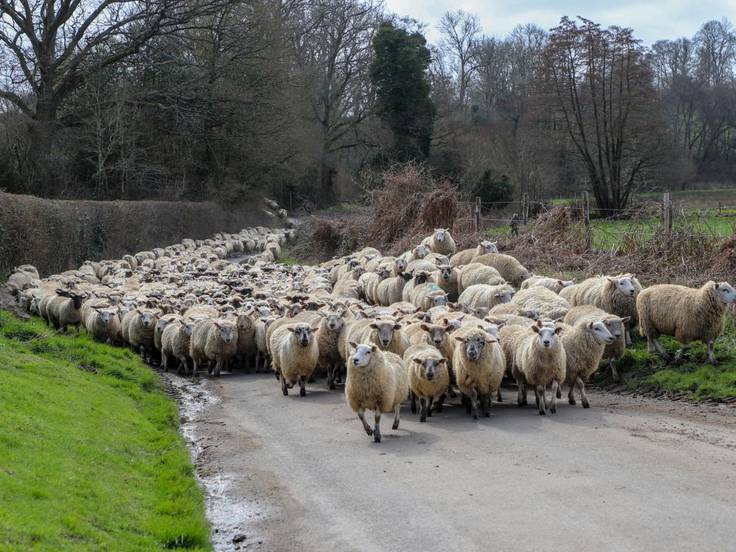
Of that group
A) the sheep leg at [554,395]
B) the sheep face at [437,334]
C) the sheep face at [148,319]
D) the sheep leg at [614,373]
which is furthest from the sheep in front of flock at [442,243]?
the sheep leg at [554,395]

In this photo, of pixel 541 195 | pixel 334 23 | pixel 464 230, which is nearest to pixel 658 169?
pixel 541 195

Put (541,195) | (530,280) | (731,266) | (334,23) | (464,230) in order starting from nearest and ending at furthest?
1. (731,266)
2. (530,280)
3. (464,230)
4. (541,195)
5. (334,23)

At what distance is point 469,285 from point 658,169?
1195 inches

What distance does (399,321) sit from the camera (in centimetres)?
1557

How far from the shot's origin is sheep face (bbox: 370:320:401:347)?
46.4 feet

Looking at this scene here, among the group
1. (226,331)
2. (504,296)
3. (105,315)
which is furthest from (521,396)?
(105,315)

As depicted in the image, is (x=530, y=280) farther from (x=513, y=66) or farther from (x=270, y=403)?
(x=513, y=66)

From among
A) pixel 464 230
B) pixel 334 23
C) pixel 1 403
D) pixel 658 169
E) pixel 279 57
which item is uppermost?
pixel 334 23

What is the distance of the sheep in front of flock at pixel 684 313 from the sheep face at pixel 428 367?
4.65 m

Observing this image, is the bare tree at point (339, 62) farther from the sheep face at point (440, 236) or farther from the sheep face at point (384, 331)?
the sheep face at point (384, 331)

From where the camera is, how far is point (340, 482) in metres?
9.70

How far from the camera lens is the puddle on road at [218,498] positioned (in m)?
8.21

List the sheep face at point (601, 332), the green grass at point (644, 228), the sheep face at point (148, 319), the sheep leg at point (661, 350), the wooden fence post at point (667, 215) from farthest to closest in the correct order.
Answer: the sheep face at point (148, 319) < the wooden fence post at point (667, 215) < the green grass at point (644, 228) < the sheep leg at point (661, 350) < the sheep face at point (601, 332)

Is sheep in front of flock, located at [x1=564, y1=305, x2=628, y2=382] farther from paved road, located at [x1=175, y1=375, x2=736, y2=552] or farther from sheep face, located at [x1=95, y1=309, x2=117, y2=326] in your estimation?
sheep face, located at [x1=95, y1=309, x2=117, y2=326]
